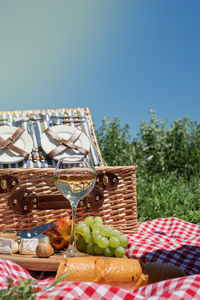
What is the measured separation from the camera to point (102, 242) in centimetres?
156

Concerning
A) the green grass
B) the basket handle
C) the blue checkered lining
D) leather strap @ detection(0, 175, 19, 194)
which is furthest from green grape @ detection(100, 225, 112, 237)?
the green grass

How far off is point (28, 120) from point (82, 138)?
0.51 metres

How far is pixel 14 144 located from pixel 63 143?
1.26ft

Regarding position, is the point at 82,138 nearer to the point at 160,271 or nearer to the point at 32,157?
the point at 32,157

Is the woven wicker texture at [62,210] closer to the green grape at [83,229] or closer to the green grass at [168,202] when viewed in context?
the green grape at [83,229]

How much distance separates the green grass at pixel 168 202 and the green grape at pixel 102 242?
1.50m

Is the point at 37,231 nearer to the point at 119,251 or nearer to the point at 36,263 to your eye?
the point at 36,263

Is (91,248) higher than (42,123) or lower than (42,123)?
lower

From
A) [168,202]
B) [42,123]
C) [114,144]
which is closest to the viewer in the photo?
[42,123]

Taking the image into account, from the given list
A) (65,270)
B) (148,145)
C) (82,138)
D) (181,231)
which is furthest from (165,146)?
(65,270)

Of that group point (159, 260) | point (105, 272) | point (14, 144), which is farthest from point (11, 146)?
point (105, 272)

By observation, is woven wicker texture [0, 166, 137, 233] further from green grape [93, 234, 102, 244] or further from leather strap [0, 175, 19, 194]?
green grape [93, 234, 102, 244]

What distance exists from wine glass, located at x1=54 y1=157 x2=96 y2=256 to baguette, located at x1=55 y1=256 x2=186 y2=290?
0.32m

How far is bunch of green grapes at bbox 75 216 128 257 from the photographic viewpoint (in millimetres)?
1574
